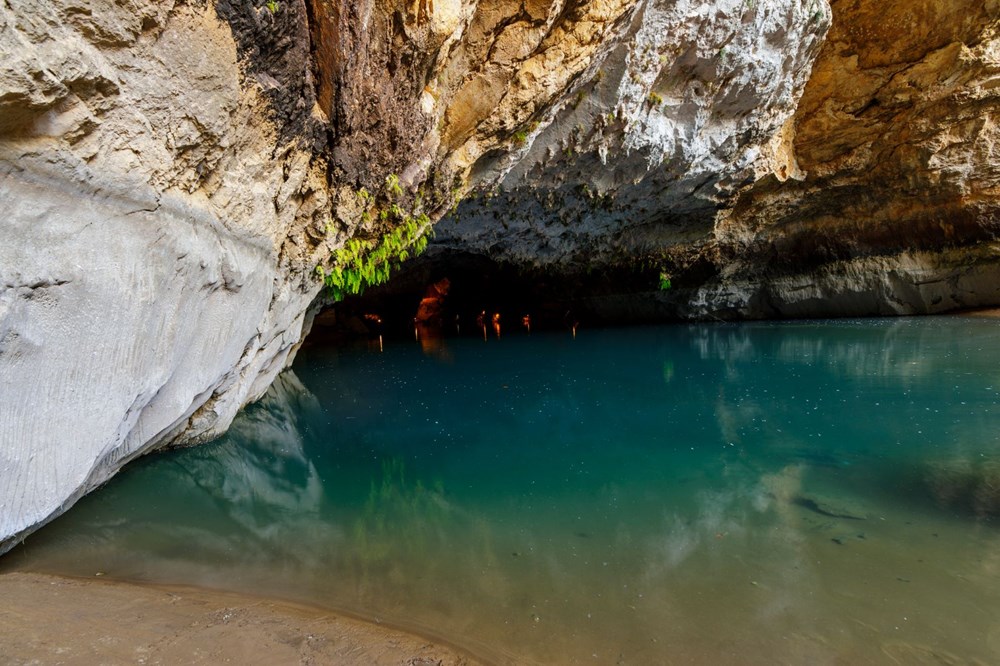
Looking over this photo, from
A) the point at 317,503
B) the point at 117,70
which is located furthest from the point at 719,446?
the point at 117,70

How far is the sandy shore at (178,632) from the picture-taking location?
2.30 metres

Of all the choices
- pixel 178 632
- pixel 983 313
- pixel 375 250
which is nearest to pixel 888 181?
pixel 983 313

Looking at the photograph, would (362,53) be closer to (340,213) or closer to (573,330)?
(340,213)

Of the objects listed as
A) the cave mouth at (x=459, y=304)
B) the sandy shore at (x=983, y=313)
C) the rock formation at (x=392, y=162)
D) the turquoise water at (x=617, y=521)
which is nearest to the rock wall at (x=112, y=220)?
the rock formation at (x=392, y=162)

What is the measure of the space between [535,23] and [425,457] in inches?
202

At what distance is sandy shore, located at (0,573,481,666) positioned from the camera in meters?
2.30

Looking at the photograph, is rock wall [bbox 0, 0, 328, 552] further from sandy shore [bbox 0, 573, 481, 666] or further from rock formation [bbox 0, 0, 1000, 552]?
sandy shore [bbox 0, 573, 481, 666]

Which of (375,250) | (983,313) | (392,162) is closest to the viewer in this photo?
(392,162)

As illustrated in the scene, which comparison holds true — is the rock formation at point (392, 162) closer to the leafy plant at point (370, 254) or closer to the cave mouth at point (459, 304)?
the leafy plant at point (370, 254)

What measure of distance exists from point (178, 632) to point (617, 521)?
2.77m

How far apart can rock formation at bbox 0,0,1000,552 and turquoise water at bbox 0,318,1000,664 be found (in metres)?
0.99

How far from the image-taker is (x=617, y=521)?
3852 mm

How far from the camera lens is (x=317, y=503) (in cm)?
449

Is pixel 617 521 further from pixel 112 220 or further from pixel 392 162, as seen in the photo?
pixel 392 162
